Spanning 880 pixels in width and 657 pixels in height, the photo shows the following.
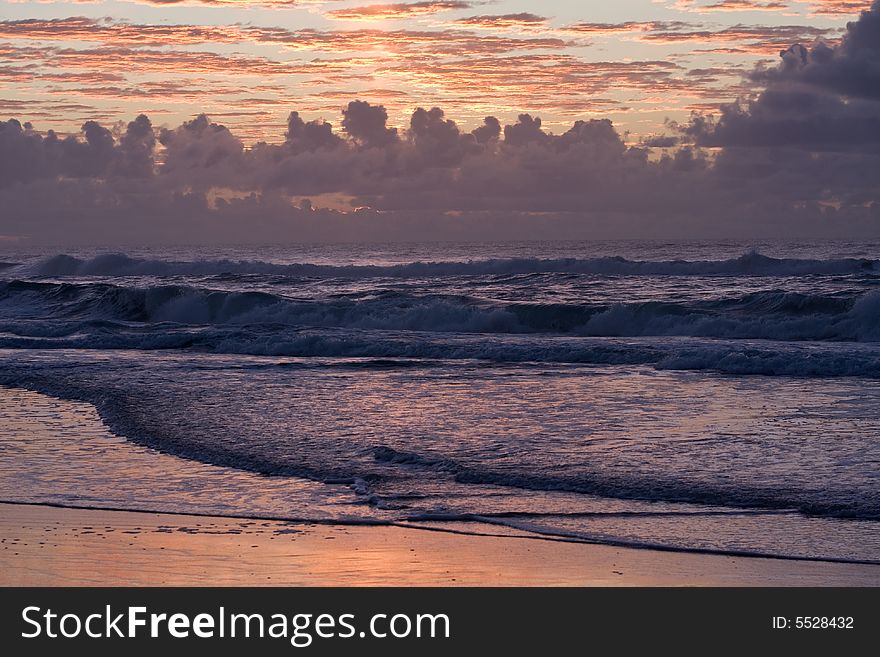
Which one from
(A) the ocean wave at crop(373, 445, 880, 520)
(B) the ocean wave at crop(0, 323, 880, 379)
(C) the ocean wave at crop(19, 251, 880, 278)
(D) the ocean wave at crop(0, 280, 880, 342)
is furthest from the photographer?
(C) the ocean wave at crop(19, 251, 880, 278)

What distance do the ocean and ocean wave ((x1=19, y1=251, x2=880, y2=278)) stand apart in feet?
61.4

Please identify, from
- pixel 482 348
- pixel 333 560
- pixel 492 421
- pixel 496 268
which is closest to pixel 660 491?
pixel 333 560

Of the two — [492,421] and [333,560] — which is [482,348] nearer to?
[492,421]

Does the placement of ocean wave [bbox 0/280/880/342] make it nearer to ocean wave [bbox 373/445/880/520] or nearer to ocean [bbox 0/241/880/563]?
ocean [bbox 0/241/880/563]

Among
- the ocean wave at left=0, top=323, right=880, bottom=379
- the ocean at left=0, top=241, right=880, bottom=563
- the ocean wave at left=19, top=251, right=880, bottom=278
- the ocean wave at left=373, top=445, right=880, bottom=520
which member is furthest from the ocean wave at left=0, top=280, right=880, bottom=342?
the ocean wave at left=373, top=445, right=880, bottom=520

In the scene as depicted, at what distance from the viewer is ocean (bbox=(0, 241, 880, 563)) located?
8.98 m

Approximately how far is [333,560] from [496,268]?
A: 52441 mm

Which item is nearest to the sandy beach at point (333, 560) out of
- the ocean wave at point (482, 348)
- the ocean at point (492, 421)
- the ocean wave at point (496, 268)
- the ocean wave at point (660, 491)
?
the ocean at point (492, 421)

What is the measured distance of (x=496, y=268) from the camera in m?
59.5

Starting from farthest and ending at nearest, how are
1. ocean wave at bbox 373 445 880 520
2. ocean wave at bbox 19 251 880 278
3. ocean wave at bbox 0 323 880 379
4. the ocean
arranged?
ocean wave at bbox 19 251 880 278 → ocean wave at bbox 0 323 880 379 → the ocean → ocean wave at bbox 373 445 880 520

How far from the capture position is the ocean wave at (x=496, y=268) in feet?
164

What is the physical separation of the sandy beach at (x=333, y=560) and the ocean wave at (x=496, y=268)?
42.5 metres

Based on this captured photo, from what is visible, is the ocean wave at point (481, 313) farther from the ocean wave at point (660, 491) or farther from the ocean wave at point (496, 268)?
Result: the ocean wave at point (660, 491)

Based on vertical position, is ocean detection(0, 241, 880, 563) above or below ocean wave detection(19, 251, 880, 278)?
above
